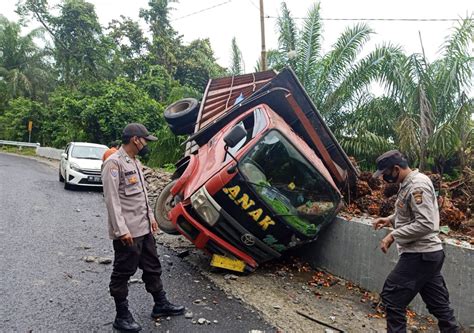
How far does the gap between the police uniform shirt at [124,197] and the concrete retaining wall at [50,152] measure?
19892 mm

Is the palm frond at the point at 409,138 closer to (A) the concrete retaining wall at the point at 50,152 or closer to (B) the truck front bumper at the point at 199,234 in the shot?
(B) the truck front bumper at the point at 199,234

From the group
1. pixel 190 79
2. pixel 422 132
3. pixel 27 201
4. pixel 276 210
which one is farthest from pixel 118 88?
pixel 276 210

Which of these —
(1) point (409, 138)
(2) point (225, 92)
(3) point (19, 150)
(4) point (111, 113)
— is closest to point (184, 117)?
(2) point (225, 92)

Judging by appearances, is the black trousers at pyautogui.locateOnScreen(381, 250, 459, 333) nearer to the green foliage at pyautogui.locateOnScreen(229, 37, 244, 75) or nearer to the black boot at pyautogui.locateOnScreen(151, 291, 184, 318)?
the black boot at pyautogui.locateOnScreen(151, 291, 184, 318)

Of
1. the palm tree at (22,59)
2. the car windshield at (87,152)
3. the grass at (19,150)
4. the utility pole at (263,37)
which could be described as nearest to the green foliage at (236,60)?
the utility pole at (263,37)

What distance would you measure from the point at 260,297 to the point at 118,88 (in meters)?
17.0

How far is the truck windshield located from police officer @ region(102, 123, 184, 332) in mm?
1358

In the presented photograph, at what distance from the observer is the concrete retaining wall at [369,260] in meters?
3.64

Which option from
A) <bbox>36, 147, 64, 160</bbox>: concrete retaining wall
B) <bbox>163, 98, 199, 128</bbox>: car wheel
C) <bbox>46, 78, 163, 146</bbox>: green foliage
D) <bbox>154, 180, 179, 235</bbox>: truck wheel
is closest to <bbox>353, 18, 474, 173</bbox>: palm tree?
<bbox>163, 98, 199, 128</bbox>: car wheel

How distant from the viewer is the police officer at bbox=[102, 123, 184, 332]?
328 cm

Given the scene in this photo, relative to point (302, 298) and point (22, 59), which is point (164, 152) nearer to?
point (302, 298)

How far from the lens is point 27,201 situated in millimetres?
8438

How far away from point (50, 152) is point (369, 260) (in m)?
22.3

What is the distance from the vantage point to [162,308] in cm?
363
